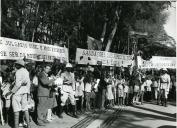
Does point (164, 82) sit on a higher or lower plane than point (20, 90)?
higher

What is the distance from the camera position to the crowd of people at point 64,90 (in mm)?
10219

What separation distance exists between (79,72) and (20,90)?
22.5 ft

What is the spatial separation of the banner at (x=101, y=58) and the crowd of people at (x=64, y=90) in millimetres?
433

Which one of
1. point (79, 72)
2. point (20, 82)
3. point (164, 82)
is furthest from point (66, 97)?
point (164, 82)

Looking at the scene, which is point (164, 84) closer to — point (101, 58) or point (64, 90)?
point (101, 58)

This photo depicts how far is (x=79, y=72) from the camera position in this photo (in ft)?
55.2

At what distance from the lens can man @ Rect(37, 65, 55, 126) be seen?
11.2 meters

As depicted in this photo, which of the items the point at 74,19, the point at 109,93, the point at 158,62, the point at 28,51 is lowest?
the point at 109,93

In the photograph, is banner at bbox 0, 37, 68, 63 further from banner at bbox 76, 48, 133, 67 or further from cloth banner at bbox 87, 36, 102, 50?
cloth banner at bbox 87, 36, 102, 50

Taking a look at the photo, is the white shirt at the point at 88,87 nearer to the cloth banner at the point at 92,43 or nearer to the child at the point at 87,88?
the child at the point at 87,88

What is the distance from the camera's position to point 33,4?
83.7ft

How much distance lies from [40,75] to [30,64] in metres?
0.71

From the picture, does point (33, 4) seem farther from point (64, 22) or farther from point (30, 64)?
point (30, 64)

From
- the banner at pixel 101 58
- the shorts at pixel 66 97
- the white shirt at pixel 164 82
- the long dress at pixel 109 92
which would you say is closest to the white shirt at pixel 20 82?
the shorts at pixel 66 97
